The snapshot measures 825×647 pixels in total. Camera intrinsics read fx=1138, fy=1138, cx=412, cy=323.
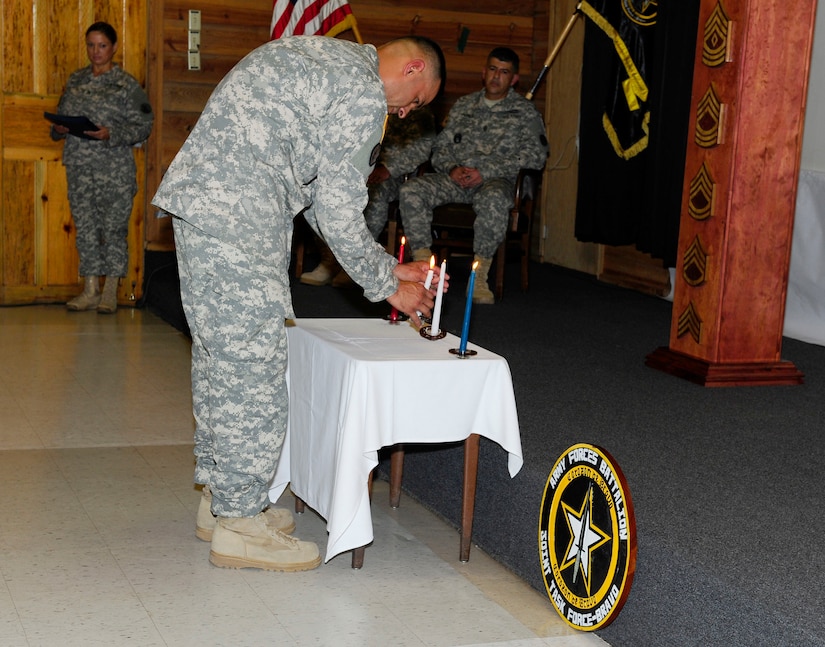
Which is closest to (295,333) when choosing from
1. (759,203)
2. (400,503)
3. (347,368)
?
(347,368)

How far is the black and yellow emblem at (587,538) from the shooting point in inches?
90.7

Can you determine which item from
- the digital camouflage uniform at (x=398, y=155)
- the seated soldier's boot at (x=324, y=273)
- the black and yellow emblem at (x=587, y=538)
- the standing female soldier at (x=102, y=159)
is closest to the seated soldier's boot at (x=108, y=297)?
the standing female soldier at (x=102, y=159)

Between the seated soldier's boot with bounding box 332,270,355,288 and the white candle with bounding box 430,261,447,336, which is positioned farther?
the seated soldier's boot with bounding box 332,270,355,288

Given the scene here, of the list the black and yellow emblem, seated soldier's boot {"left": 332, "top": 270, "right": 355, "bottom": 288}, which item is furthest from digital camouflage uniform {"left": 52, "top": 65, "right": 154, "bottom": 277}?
the black and yellow emblem

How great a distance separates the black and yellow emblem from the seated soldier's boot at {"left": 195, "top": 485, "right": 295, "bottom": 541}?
0.71 metres

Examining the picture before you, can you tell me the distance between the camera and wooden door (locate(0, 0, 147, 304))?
237 inches

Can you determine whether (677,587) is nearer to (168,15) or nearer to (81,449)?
(81,449)

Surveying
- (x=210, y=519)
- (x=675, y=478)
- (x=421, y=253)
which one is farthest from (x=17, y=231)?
(x=675, y=478)

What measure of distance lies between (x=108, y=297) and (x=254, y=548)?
3.77 meters

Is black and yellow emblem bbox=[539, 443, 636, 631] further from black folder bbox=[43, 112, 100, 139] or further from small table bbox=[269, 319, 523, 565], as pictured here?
black folder bbox=[43, 112, 100, 139]

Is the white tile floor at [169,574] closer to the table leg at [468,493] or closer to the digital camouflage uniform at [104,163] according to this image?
the table leg at [468,493]

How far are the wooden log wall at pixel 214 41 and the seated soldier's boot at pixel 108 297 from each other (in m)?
0.61

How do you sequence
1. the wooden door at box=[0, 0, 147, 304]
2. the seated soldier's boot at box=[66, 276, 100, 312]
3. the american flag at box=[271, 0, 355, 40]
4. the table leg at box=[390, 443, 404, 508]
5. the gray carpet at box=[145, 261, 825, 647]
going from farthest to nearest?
the seated soldier's boot at box=[66, 276, 100, 312] < the wooden door at box=[0, 0, 147, 304] < the american flag at box=[271, 0, 355, 40] < the table leg at box=[390, 443, 404, 508] < the gray carpet at box=[145, 261, 825, 647]

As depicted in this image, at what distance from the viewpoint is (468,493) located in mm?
2840
